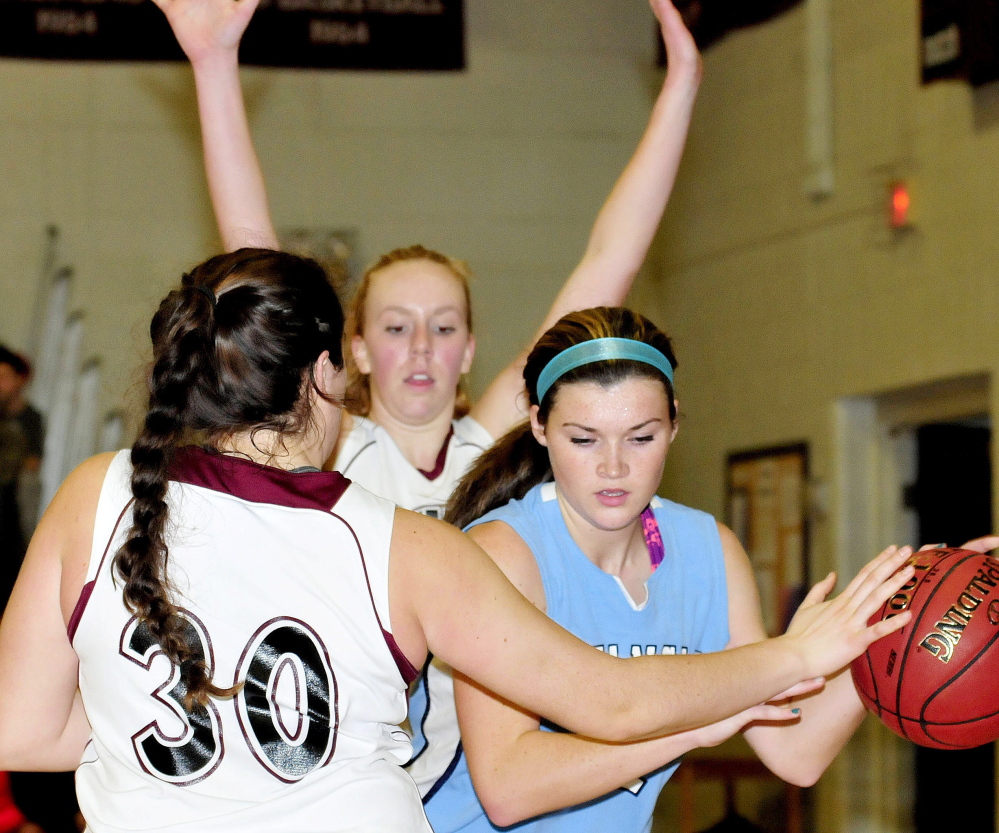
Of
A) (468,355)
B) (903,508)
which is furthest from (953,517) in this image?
(468,355)

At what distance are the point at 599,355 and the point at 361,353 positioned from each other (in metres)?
1.10

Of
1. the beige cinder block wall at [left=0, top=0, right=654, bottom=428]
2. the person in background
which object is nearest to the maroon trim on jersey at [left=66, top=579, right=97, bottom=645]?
the person in background

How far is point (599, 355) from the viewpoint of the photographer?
7.83 feet

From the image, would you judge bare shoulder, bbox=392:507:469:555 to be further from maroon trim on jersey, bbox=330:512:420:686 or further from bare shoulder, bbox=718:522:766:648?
bare shoulder, bbox=718:522:766:648

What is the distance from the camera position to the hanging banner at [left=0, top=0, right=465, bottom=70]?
637 cm

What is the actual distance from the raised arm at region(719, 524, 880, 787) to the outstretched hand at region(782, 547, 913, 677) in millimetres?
154

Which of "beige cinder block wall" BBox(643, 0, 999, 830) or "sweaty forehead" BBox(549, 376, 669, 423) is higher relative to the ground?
"beige cinder block wall" BBox(643, 0, 999, 830)

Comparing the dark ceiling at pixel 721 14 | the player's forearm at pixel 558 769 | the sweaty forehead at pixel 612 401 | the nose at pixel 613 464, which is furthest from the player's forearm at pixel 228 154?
the dark ceiling at pixel 721 14

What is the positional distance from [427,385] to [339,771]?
158 cm

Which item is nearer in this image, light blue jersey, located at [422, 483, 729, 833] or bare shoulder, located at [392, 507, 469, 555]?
bare shoulder, located at [392, 507, 469, 555]

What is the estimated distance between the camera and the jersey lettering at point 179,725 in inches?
65.1

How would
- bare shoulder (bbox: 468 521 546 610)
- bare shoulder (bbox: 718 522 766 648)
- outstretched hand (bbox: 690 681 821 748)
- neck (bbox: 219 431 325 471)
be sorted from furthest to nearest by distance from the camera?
bare shoulder (bbox: 718 522 766 648), bare shoulder (bbox: 468 521 546 610), outstretched hand (bbox: 690 681 821 748), neck (bbox: 219 431 325 471)

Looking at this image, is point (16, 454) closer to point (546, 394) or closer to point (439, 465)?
point (439, 465)

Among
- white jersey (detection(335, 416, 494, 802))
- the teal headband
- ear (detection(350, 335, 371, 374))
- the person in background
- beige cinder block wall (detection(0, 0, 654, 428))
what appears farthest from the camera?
beige cinder block wall (detection(0, 0, 654, 428))
